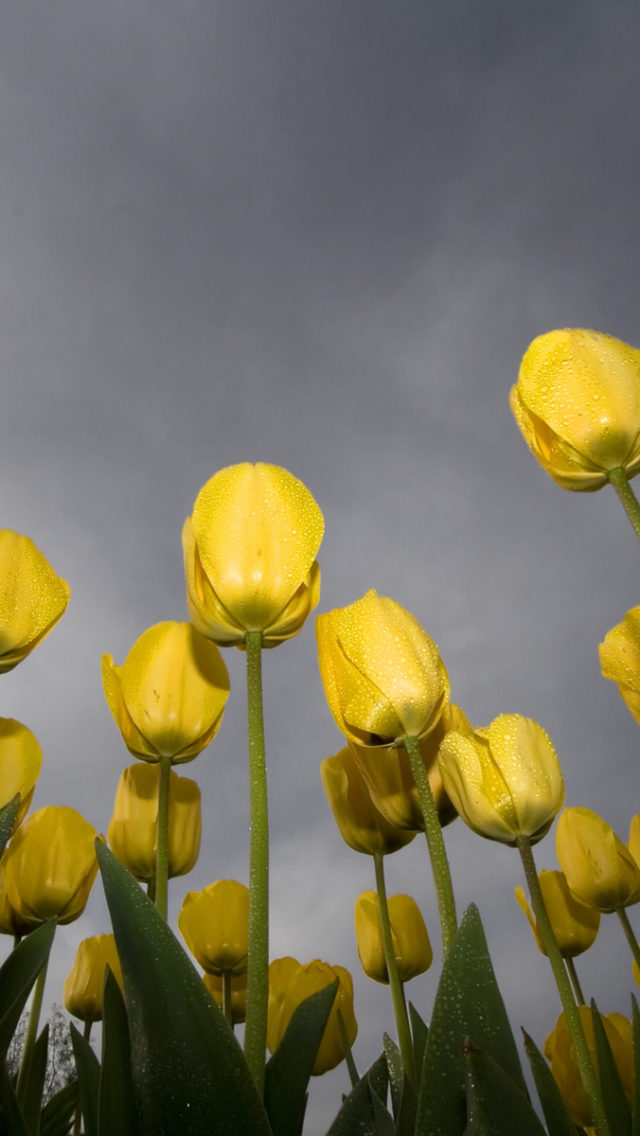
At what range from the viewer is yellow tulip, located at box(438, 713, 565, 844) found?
3.00 feet

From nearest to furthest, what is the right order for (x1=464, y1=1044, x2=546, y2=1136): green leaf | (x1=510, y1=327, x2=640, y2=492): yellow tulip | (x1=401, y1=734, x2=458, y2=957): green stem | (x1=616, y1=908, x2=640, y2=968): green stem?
1. (x1=464, y1=1044, x2=546, y2=1136): green leaf
2. (x1=401, y1=734, x2=458, y2=957): green stem
3. (x1=510, y1=327, x2=640, y2=492): yellow tulip
4. (x1=616, y1=908, x2=640, y2=968): green stem

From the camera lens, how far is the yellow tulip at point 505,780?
91 centimetres

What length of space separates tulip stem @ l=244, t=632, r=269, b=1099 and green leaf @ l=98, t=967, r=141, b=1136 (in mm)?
102

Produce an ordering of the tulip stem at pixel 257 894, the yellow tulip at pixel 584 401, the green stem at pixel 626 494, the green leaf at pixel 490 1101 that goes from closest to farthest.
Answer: the green leaf at pixel 490 1101, the tulip stem at pixel 257 894, the green stem at pixel 626 494, the yellow tulip at pixel 584 401

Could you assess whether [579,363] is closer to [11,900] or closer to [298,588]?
[298,588]

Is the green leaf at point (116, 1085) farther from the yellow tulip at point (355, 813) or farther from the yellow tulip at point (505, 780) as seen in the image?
the yellow tulip at point (355, 813)

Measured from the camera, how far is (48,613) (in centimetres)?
108

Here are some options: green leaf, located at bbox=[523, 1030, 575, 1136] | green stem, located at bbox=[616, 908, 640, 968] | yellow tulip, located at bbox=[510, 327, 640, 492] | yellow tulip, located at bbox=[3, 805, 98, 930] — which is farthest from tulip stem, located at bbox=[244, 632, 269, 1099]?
green stem, located at bbox=[616, 908, 640, 968]

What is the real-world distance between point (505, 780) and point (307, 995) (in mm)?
742

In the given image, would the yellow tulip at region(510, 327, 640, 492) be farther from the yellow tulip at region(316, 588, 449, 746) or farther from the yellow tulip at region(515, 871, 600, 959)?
the yellow tulip at region(515, 871, 600, 959)

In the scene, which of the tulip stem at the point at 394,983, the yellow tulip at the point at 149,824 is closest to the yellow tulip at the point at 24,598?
the yellow tulip at the point at 149,824

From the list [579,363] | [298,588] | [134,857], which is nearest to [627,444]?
[579,363]

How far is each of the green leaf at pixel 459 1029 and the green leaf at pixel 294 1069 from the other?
183mm

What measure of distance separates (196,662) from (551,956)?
57 centimetres
